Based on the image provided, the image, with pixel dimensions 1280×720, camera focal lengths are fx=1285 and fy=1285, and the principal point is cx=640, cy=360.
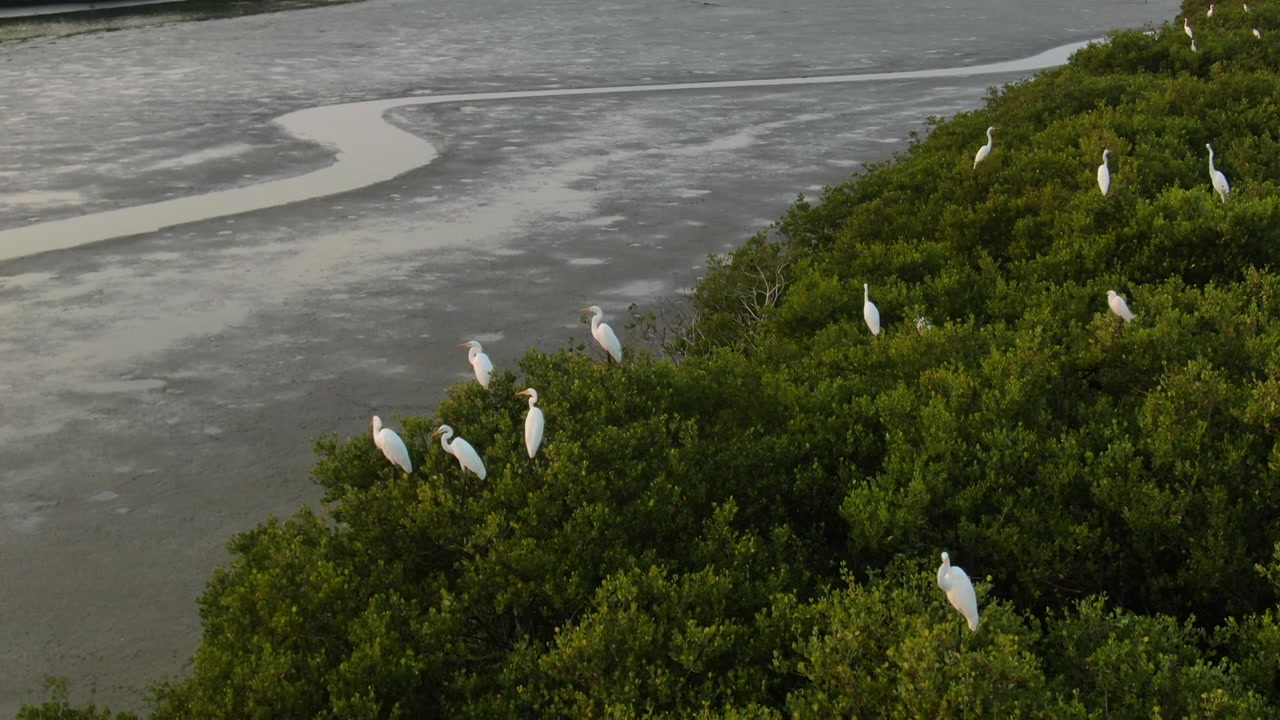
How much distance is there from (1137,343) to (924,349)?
123 centimetres

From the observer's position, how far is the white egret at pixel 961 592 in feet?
16.5

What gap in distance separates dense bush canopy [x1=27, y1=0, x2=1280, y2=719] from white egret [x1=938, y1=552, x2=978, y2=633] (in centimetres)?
7

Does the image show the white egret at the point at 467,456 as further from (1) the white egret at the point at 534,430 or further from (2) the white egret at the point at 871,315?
(2) the white egret at the point at 871,315

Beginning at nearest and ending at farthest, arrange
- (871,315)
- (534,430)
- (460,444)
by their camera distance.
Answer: (460,444)
(534,430)
(871,315)

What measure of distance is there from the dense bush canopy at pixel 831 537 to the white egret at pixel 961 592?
0.07 metres

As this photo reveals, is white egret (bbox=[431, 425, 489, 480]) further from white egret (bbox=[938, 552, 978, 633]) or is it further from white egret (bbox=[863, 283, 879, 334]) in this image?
white egret (bbox=[863, 283, 879, 334])

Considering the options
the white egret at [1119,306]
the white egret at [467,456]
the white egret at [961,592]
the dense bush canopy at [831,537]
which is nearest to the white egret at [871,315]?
the dense bush canopy at [831,537]

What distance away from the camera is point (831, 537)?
6629mm

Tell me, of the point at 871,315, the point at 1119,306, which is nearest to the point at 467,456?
the point at 871,315

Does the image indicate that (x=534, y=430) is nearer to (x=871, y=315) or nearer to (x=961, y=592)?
(x=961, y=592)

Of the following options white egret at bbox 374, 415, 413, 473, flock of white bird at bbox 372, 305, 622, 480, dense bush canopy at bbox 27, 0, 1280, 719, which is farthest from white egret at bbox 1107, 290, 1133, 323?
white egret at bbox 374, 415, 413, 473

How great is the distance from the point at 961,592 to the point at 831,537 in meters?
1.58

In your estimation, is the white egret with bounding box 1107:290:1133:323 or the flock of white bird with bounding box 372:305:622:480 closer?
the flock of white bird with bounding box 372:305:622:480

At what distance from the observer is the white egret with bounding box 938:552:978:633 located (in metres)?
5.04
